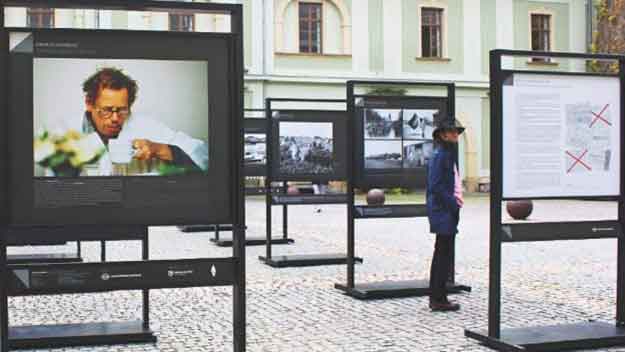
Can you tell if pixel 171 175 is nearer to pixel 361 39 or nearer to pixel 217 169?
pixel 217 169

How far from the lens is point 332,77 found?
35062 mm

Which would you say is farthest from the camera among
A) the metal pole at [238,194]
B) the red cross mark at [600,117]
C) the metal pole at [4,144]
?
the red cross mark at [600,117]

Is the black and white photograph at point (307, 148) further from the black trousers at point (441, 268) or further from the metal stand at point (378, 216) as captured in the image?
the black trousers at point (441, 268)

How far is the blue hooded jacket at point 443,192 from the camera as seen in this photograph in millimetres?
8336

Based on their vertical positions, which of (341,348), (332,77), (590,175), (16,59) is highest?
(332,77)

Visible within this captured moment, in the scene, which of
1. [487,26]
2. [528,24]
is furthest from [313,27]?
[528,24]

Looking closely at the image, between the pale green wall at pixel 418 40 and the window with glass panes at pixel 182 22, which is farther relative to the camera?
the pale green wall at pixel 418 40

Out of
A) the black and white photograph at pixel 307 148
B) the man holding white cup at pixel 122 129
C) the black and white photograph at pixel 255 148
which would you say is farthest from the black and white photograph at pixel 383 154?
the black and white photograph at pixel 255 148

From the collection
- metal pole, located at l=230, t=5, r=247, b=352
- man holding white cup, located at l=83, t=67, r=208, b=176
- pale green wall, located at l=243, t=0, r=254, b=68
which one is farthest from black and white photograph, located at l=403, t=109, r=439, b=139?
pale green wall, located at l=243, t=0, r=254, b=68

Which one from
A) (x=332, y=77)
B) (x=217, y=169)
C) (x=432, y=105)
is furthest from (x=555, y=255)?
(x=332, y=77)

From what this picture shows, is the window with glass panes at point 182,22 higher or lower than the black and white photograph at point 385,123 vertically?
higher

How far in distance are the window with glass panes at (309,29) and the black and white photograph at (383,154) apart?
83.1 feet

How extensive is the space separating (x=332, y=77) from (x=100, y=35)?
30420 millimetres

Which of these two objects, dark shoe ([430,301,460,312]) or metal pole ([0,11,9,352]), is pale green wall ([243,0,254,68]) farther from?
metal pole ([0,11,9,352])
